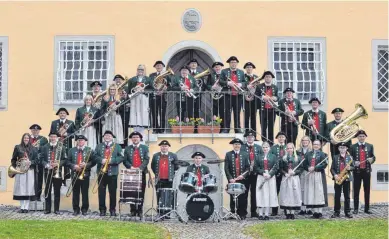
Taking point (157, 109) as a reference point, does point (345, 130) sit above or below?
below

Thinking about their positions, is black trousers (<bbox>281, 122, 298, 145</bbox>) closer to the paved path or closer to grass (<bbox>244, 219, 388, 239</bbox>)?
the paved path

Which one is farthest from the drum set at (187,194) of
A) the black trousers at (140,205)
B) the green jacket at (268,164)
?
the green jacket at (268,164)

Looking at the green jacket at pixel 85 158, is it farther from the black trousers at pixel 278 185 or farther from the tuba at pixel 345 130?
the tuba at pixel 345 130

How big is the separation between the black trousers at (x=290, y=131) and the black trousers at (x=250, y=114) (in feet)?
2.18

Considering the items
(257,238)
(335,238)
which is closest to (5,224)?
(257,238)

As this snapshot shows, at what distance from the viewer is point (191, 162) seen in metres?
20.8

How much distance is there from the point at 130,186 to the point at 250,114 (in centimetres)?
356

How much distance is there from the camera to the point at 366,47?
79.5 feet

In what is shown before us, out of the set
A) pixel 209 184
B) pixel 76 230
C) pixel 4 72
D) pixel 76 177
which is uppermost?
pixel 4 72

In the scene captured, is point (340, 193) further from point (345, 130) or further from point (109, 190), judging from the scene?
point (109, 190)

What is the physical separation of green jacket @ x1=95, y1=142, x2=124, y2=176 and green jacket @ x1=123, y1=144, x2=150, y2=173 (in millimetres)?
130

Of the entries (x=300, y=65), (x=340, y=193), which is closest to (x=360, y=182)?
(x=340, y=193)

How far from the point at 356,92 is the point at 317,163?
162 inches

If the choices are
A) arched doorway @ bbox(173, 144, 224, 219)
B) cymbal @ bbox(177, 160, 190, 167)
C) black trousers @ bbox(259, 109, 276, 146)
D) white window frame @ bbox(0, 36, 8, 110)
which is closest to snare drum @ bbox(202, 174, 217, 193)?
arched doorway @ bbox(173, 144, 224, 219)
